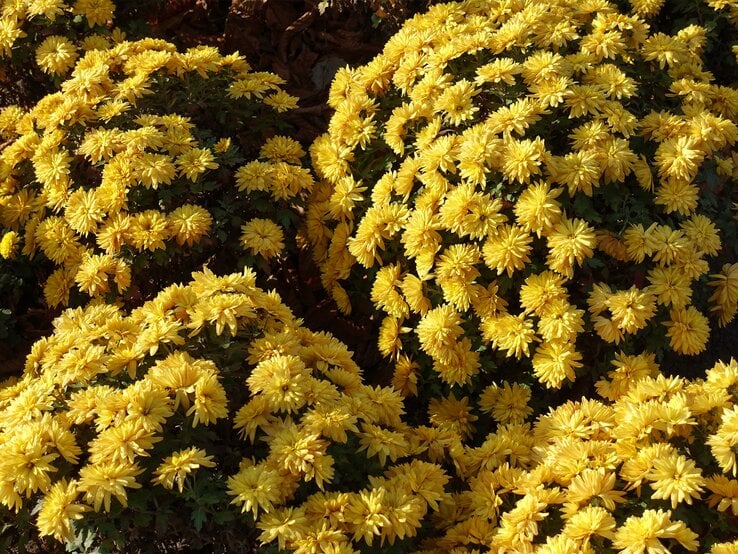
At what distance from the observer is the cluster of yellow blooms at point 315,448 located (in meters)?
2.33

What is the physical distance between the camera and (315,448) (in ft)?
8.15

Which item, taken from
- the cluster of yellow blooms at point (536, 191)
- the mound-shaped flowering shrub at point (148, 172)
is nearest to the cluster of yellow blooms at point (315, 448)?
the cluster of yellow blooms at point (536, 191)

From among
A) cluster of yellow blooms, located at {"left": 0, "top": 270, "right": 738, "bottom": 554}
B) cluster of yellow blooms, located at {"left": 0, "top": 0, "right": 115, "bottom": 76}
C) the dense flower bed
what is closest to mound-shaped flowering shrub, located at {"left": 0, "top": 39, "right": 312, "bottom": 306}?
the dense flower bed

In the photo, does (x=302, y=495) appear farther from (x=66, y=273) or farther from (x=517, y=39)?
(x=517, y=39)

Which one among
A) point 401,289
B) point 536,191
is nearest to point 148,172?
point 401,289

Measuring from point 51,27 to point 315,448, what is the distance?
307 centimetres

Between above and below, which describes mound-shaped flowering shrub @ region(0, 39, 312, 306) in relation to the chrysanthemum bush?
below

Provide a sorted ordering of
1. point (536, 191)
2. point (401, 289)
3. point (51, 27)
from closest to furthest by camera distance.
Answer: point (536, 191) → point (401, 289) → point (51, 27)

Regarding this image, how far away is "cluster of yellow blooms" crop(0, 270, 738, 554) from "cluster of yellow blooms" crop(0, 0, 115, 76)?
1.93 meters

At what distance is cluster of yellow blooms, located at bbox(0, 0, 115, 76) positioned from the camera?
4.38 meters

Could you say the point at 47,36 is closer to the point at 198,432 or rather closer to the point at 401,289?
the point at 401,289

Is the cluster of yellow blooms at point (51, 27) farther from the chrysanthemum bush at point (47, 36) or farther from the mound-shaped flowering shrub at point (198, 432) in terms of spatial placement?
the mound-shaped flowering shrub at point (198, 432)

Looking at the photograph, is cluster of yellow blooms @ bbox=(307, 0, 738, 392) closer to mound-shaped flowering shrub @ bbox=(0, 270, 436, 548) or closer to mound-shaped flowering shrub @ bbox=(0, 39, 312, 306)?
mound-shaped flowering shrub @ bbox=(0, 39, 312, 306)

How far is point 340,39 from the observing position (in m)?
5.34
